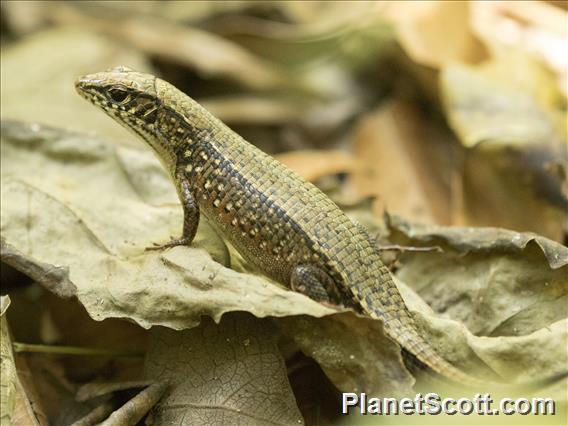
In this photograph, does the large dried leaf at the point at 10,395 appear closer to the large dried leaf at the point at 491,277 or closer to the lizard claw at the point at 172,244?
the lizard claw at the point at 172,244

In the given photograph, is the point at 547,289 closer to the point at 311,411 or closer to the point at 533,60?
the point at 311,411

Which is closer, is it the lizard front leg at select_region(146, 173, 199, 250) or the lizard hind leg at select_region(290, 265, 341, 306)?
the lizard hind leg at select_region(290, 265, 341, 306)

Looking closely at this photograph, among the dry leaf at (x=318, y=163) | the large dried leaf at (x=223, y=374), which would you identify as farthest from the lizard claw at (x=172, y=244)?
the dry leaf at (x=318, y=163)

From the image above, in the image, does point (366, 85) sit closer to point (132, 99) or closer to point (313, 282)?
point (132, 99)

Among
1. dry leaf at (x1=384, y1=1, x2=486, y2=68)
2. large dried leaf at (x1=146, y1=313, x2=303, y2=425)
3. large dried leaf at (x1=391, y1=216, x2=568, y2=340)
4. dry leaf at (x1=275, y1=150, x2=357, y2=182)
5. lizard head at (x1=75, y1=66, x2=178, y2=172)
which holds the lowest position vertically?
dry leaf at (x1=275, y1=150, x2=357, y2=182)

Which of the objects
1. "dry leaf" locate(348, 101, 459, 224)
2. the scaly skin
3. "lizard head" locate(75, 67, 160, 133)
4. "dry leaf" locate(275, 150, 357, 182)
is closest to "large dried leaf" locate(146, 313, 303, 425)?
the scaly skin

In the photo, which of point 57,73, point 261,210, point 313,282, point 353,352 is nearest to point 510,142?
point 261,210

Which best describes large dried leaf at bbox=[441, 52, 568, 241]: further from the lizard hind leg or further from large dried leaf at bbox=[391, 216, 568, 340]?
the lizard hind leg
